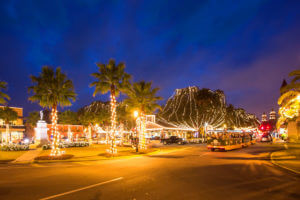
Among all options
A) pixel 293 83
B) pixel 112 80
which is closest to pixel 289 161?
pixel 293 83

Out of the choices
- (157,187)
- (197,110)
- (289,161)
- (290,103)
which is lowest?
(289,161)

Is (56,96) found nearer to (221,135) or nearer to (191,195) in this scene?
(191,195)

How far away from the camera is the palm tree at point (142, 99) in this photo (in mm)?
30020

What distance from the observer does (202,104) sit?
81.4 meters

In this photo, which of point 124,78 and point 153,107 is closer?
point 124,78

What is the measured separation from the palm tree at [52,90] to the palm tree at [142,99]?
31.3 feet

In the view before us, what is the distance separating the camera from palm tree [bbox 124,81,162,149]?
30.0m

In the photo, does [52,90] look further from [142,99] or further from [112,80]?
[142,99]

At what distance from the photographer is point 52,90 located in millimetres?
21516

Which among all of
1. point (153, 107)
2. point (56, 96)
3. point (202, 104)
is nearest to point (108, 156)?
point (56, 96)

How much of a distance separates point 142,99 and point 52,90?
1205 cm

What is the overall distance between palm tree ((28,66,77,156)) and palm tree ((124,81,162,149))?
9.54 meters

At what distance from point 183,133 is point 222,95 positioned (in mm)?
26206

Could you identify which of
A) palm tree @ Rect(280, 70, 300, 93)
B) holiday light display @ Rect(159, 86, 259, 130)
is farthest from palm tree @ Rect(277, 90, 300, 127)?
holiday light display @ Rect(159, 86, 259, 130)
